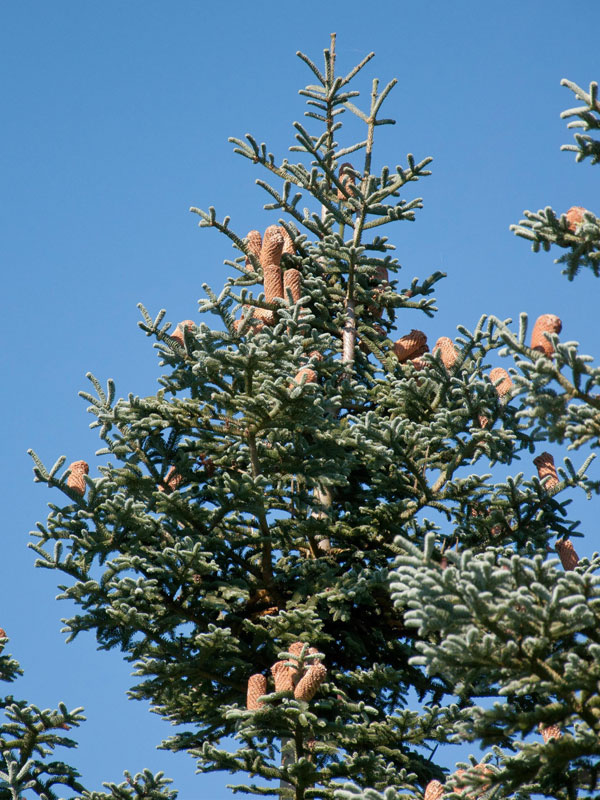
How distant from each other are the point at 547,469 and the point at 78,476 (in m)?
3.99

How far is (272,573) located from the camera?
9.20 metres

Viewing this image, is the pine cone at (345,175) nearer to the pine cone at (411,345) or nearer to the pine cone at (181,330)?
the pine cone at (411,345)

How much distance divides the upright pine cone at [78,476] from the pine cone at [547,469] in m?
3.87

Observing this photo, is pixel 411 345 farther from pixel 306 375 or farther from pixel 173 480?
pixel 173 480

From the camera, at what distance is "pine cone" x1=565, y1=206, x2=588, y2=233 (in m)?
6.60

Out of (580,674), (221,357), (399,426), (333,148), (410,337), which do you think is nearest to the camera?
(580,674)

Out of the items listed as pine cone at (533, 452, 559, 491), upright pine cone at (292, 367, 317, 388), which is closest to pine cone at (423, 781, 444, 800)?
pine cone at (533, 452, 559, 491)

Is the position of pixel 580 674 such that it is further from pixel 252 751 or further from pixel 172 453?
pixel 172 453

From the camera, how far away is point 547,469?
8.62 m

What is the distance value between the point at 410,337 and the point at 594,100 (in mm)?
4058

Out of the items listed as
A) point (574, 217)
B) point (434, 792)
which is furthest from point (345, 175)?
point (434, 792)

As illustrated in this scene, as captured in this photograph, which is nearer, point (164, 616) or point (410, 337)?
point (164, 616)

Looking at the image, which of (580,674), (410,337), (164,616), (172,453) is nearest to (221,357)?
(172,453)

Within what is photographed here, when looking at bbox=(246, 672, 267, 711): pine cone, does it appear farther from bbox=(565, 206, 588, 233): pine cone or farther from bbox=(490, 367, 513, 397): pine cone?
bbox=(565, 206, 588, 233): pine cone
